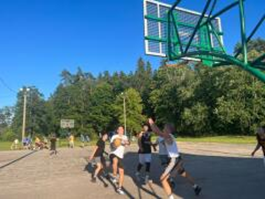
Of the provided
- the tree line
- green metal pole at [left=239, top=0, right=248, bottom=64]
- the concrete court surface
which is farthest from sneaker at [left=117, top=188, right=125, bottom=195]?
the tree line

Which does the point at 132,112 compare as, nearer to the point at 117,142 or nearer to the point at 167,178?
the point at 117,142

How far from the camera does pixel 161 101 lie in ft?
281

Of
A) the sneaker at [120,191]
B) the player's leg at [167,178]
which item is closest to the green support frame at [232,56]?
the player's leg at [167,178]

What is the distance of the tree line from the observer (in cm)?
6009

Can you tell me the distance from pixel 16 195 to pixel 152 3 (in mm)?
7726

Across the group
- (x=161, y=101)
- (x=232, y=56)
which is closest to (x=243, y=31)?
(x=232, y=56)

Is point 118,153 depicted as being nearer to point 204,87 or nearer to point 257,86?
point 257,86

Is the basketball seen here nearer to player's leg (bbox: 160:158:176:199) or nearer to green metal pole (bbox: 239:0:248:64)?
player's leg (bbox: 160:158:176:199)

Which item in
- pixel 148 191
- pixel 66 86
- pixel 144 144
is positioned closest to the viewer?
pixel 148 191

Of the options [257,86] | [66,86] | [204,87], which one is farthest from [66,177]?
[66,86]

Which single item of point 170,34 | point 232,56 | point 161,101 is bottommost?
point 232,56

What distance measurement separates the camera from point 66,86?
378 feet

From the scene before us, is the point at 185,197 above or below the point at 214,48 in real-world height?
below

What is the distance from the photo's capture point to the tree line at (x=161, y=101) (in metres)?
60.1
